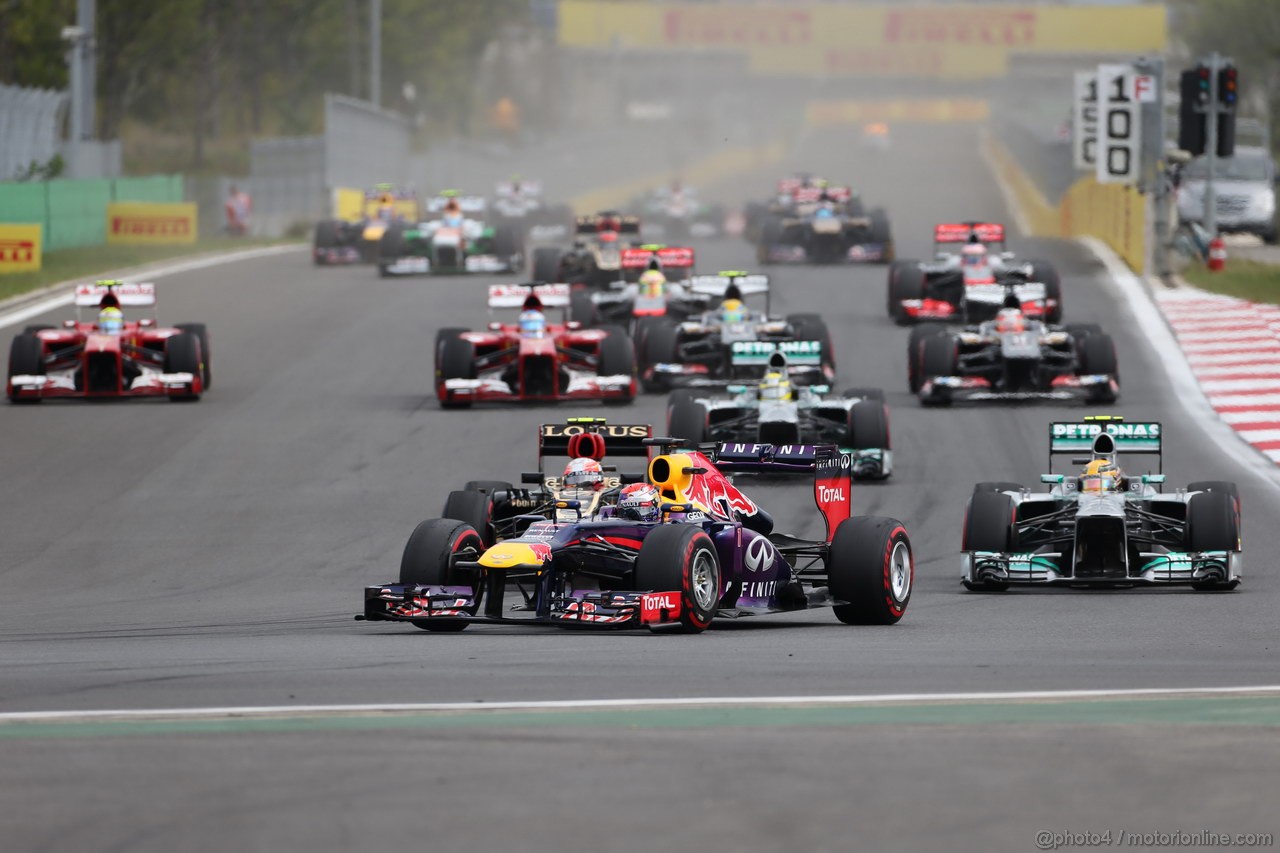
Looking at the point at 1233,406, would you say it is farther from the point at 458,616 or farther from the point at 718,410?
the point at 458,616

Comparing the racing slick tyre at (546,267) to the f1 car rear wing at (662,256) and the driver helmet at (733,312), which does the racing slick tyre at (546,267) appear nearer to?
the f1 car rear wing at (662,256)

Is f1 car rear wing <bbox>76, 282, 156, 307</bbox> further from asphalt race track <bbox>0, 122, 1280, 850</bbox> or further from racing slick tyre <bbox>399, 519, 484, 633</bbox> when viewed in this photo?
racing slick tyre <bbox>399, 519, 484, 633</bbox>

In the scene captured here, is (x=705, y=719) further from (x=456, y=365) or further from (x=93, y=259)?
(x=93, y=259)

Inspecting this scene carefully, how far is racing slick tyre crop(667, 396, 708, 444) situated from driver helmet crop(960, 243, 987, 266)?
1172cm

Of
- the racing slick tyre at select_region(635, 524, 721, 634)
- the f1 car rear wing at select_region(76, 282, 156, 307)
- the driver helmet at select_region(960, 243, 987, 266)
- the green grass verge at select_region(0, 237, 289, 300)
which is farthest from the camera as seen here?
the green grass verge at select_region(0, 237, 289, 300)

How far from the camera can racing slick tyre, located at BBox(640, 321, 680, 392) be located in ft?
89.7

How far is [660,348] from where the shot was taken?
89.8 ft

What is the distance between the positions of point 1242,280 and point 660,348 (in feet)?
47.8

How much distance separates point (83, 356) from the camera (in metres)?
26.7

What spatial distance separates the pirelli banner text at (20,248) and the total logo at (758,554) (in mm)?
29384

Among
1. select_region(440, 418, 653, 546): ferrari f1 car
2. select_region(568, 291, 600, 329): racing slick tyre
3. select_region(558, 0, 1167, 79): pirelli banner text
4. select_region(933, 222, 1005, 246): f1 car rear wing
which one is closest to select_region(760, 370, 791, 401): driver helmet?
select_region(440, 418, 653, 546): ferrari f1 car

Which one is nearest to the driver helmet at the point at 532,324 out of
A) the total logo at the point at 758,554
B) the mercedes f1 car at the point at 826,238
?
the total logo at the point at 758,554

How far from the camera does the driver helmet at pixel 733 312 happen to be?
27.0 meters

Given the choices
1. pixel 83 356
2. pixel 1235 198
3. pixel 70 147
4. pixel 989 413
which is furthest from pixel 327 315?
pixel 1235 198
